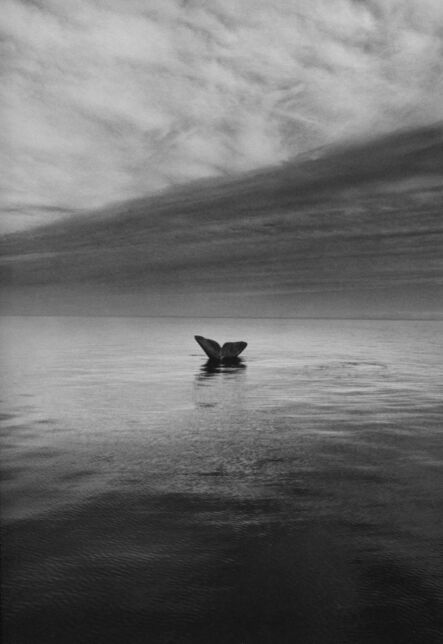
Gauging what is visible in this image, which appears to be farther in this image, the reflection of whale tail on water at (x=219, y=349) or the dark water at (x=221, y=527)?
the reflection of whale tail on water at (x=219, y=349)

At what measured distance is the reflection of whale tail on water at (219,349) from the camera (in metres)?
49.9

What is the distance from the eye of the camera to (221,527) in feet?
30.3

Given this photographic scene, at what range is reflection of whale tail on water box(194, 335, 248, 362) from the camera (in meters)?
49.9

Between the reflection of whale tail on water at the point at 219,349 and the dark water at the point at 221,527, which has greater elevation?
the reflection of whale tail on water at the point at 219,349

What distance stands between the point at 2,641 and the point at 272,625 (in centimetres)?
329

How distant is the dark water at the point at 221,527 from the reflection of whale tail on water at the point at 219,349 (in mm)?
28236

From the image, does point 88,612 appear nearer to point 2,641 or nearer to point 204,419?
point 2,641

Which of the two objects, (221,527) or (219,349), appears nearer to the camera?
(221,527)

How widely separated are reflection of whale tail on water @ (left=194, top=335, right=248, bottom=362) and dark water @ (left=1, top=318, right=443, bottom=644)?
28.2 metres

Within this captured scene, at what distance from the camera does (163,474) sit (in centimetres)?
1277

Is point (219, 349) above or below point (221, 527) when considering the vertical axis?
above

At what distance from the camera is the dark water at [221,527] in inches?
250

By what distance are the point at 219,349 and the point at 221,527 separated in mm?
41817

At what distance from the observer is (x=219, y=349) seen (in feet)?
167
